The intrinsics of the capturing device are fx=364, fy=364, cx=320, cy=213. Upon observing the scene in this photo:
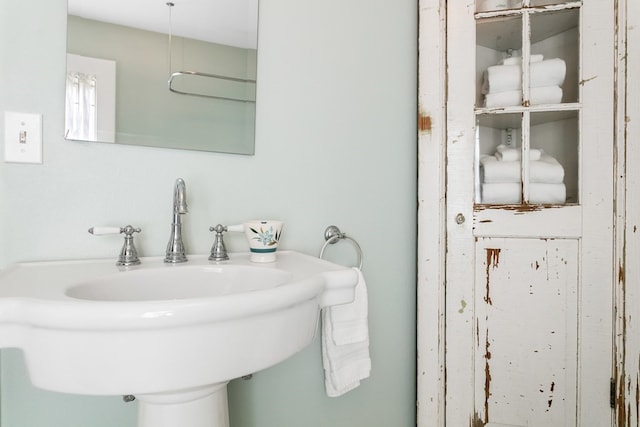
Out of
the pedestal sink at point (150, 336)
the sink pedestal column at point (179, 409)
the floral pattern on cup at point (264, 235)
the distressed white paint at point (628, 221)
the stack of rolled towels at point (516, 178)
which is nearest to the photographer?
the pedestal sink at point (150, 336)

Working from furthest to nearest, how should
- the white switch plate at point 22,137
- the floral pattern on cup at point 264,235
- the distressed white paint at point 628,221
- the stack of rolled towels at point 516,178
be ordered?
the stack of rolled towels at point 516,178 → the distressed white paint at point 628,221 → the floral pattern on cup at point 264,235 → the white switch plate at point 22,137

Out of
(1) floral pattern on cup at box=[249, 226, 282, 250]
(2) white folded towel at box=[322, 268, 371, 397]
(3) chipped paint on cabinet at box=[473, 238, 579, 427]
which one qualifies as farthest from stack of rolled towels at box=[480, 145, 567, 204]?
(1) floral pattern on cup at box=[249, 226, 282, 250]

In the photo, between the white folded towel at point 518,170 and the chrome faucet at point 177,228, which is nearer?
the chrome faucet at point 177,228

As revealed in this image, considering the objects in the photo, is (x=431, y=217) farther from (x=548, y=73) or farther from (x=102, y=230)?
(x=102, y=230)

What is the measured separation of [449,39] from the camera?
48.6 inches

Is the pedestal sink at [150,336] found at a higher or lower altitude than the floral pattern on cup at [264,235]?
lower

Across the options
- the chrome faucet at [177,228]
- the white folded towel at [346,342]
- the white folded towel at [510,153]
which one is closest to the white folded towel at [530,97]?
the white folded towel at [510,153]

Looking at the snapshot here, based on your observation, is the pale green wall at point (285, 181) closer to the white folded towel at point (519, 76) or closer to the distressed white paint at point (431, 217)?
the distressed white paint at point (431, 217)

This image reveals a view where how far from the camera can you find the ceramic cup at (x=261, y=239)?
894 mm

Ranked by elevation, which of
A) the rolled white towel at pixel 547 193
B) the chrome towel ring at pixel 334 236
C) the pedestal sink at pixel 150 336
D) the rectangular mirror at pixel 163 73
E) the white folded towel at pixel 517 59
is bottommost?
the pedestal sink at pixel 150 336

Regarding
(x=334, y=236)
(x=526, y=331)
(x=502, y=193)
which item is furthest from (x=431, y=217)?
(x=526, y=331)

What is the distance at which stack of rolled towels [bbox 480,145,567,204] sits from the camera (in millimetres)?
1183

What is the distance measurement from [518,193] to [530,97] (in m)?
0.32

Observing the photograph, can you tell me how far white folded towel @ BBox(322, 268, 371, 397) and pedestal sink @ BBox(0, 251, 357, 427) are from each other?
0.97 ft
